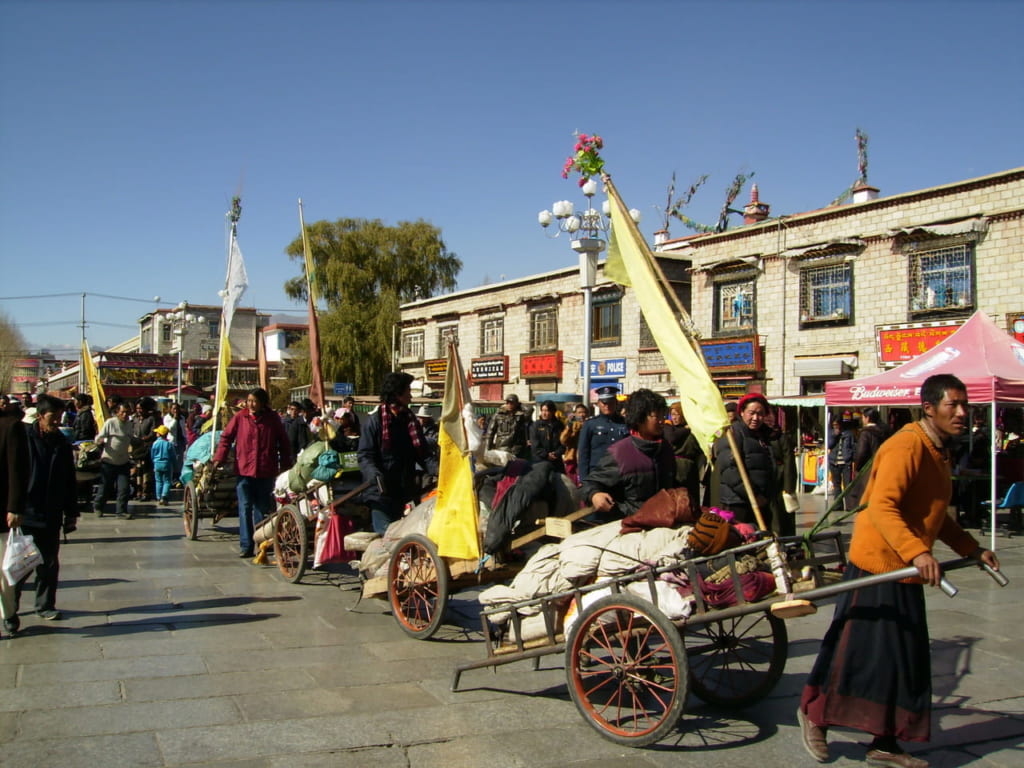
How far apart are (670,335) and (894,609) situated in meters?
1.78

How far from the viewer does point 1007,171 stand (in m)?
18.5

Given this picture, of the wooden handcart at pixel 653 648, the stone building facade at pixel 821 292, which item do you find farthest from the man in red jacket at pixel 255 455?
the stone building facade at pixel 821 292

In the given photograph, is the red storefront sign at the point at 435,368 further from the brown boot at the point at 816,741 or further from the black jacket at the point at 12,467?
the brown boot at the point at 816,741

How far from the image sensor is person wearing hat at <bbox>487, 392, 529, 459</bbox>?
1409cm

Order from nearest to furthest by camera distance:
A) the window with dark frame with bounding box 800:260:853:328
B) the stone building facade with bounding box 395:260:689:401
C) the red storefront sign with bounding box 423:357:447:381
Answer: the window with dark frame with bounding box 800:260:853:328
the stone building facade with bounding box 395:260:689:401
the red storefront sign with bounding box 423:357:447:381

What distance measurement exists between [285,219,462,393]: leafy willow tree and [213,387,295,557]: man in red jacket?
3248cm

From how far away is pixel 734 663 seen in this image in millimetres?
5262

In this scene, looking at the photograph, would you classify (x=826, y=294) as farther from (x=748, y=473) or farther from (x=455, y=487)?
(x=455, y=487)

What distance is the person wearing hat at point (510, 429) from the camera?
1409 cm

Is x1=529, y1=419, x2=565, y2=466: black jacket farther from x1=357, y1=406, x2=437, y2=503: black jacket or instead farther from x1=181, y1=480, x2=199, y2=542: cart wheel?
x1=357, y1=406, x2=437, y2=503: black jacket

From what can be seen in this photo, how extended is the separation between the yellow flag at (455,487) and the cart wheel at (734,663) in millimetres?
1526

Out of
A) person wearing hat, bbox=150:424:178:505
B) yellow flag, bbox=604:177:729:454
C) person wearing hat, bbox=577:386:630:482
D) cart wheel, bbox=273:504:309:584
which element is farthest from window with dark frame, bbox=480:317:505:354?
yellow flag, bbox=604:177:729:454

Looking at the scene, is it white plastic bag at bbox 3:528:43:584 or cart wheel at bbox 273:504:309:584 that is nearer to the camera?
white plastic bag at bbox 3:528:43:584

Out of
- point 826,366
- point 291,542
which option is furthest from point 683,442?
point 826,366
